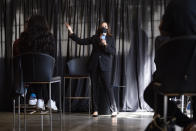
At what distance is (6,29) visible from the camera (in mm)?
5781

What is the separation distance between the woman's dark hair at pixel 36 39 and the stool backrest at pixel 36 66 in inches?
14.6

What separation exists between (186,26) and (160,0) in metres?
3.38

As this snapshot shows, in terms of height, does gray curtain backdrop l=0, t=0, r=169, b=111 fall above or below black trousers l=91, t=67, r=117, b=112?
above

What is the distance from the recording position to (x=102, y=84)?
4.97 meters

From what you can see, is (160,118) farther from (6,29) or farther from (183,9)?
(6,29)

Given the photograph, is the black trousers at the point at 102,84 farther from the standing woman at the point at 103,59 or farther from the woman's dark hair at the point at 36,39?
the woman's dark hair at the point at 36,39

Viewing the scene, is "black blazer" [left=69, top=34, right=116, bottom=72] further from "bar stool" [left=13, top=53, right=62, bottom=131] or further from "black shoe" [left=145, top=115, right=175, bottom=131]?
"black shoe" [left=145, top=115, right=175, bottom=131]

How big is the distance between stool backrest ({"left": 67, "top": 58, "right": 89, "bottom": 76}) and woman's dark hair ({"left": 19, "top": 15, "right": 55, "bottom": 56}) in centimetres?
150

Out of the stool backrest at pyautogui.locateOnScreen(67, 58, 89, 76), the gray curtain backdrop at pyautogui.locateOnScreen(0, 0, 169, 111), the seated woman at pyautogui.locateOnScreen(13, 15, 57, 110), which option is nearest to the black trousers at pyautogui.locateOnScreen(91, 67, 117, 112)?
the stool backrest at pyautogui.locateOnScreen(67, 58, 89, 76)

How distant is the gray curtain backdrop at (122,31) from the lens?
5.27 m

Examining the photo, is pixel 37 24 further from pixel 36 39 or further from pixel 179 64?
pixel 179 64

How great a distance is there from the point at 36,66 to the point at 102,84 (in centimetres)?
212

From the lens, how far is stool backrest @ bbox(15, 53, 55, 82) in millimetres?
2988

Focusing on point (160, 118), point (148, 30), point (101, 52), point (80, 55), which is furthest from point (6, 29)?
point (160, 118)
